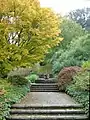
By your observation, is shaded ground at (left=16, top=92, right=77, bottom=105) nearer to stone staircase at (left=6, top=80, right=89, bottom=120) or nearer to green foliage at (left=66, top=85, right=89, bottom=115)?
green foliage at (left=66, top=85, right=89, bottom=115)

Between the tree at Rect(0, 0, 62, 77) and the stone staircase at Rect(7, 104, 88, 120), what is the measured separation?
A: 14.0 feet

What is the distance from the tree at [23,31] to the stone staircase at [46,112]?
4.26 m

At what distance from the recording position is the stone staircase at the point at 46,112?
929cm

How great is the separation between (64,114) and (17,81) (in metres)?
5.57

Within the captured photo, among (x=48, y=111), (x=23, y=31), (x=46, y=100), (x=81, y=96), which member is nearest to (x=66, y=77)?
(x=23, y=31)

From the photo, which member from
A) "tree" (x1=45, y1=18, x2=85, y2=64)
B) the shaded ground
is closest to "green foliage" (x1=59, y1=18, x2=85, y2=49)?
"tree" (x1=45, y1=18, x2=85, y2=64)

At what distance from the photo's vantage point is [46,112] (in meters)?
9.79

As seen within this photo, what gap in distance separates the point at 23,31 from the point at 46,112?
19.8ft

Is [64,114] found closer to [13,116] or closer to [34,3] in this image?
[13,116]

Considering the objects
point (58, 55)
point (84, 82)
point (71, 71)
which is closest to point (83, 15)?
point (58, 55)

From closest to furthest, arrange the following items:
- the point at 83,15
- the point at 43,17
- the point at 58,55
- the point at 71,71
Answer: the point at 43,17, the point at 71,71, the point at 58,55, the point at 83,15

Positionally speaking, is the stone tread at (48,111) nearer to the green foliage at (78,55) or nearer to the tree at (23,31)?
the tree at (23,31)

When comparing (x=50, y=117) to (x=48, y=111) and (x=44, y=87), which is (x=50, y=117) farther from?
(x=44, y=87)

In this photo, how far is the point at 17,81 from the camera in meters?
14.9
